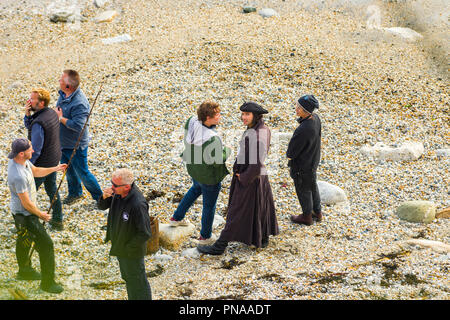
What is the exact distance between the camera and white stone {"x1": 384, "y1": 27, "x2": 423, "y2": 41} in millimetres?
15758

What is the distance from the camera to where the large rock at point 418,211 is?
7652 millimetres

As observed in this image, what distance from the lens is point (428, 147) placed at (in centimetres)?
1023

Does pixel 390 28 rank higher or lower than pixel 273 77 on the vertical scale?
higher

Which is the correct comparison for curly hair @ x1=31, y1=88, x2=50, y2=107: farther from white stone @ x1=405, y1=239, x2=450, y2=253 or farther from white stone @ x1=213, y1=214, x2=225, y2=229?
white stone @ x1=405, y1=239, x2=450, y2=253

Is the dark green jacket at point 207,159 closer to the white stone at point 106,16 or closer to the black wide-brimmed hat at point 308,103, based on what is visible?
the black wide-brimmed hat at point 308,103

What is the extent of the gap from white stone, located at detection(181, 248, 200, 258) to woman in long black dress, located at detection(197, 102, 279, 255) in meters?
0.08

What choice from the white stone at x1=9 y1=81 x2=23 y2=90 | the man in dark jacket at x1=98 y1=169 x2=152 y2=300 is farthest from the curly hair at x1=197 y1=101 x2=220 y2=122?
the white stone at x1=9 y1=81 x2=23 y2=90

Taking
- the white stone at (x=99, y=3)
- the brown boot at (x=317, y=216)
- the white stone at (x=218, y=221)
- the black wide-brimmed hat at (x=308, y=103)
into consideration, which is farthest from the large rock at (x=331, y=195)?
the white stone at (x=99, y=3)

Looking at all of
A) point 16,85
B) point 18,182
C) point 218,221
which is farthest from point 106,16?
point 18,182

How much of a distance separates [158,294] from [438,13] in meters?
15.7

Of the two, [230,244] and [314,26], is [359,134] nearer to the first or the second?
[230,244]

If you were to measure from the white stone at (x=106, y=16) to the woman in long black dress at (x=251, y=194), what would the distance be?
12.0 metres

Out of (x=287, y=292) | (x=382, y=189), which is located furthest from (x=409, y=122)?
(x=287, y=292)

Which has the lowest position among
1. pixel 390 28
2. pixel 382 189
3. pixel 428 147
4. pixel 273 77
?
pixel 382 189
